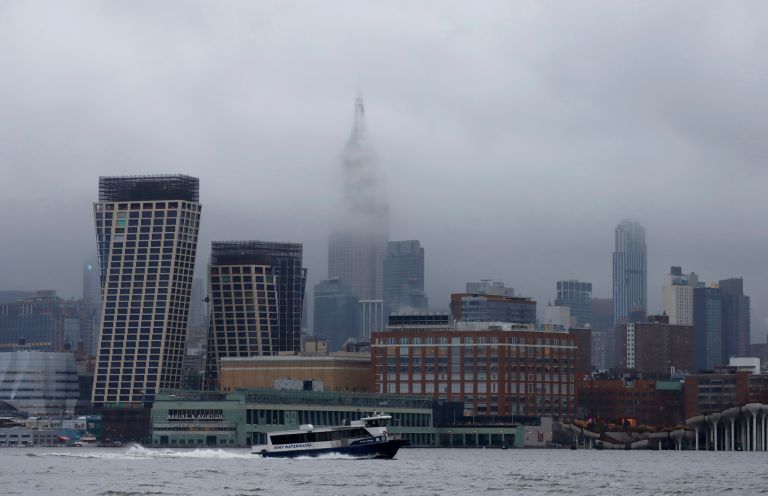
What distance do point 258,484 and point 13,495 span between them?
27.0 metres

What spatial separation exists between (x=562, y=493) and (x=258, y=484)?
31823mm

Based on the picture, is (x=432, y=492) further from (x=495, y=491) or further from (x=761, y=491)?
(x=761, y=491)

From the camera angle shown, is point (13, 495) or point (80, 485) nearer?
point (13, 495)

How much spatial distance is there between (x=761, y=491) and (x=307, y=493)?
4770 centimetres

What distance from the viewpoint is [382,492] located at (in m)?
184

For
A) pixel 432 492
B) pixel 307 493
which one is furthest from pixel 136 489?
pixel 432 492

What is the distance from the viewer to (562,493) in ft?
616

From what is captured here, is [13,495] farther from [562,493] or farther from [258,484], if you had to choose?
[562,493]

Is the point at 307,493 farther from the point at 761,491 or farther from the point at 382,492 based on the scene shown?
the point at 761,491

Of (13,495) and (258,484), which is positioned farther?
(258,484)

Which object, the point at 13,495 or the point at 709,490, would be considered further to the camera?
the point at 709,490

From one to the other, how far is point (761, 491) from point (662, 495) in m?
13.1

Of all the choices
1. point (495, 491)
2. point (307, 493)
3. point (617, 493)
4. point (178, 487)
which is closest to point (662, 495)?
point (617, 493)

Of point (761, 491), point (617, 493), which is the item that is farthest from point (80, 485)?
point (761, 491)
